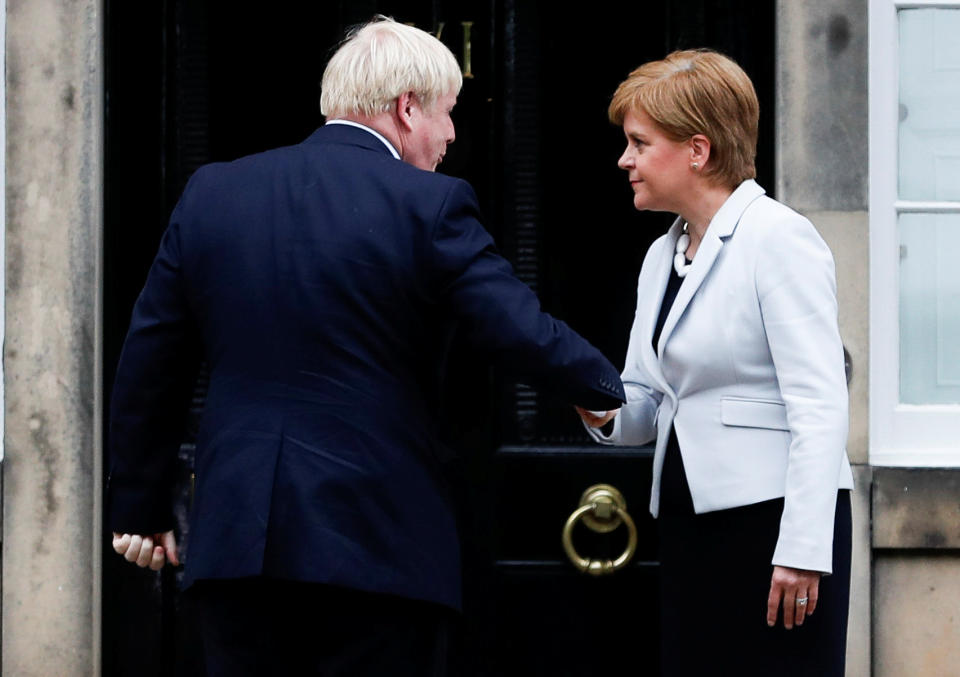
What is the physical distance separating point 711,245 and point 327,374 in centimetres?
83

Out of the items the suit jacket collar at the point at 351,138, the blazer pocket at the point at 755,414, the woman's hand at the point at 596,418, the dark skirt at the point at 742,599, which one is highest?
the suit jacket collar at the point at 351,138

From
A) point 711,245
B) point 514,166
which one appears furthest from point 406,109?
point 514,166

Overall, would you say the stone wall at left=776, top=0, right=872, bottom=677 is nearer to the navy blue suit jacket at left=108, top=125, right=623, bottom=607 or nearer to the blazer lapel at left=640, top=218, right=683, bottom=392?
the blazer lapel at left=640, top=218, right=683, bottom=392

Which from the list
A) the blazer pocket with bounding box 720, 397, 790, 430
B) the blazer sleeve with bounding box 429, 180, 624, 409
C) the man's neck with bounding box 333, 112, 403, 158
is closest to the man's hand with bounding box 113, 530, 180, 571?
the blazer sleeve with bounding box 429, 180, 624, 409

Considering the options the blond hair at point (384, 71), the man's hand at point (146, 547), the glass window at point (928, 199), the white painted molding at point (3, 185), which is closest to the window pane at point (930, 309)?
the glass window at point (928, 199)

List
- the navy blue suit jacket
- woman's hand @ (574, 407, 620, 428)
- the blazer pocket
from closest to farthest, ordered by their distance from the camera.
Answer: the navy blue suit jacket → the blazer pocket → woman's hand @ (574, 407, 620, 428)

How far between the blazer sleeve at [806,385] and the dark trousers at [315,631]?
673 mm

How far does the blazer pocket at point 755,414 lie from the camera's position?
2572 mm

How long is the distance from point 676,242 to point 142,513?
121 cm

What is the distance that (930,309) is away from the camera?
12.2ft

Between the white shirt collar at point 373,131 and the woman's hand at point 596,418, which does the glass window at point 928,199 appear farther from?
the white shirt collar at point 373,131

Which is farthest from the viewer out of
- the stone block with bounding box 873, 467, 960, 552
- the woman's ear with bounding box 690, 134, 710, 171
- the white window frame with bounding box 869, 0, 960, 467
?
the white window frame with bounding box 869, 0, 960, 467

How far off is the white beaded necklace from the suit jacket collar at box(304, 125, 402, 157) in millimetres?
674

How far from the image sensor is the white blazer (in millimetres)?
2471
